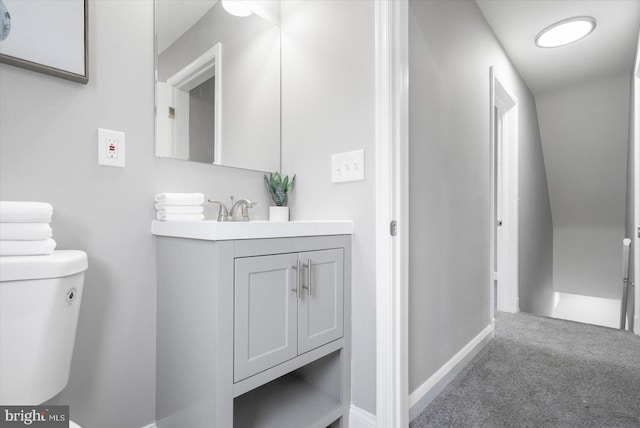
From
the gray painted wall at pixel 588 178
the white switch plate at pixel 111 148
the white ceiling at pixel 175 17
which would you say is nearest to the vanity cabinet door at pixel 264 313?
the white switch plate at pixel 111 148

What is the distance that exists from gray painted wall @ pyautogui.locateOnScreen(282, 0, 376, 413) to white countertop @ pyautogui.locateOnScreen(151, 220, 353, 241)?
151mm

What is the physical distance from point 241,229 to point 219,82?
34.6 inches

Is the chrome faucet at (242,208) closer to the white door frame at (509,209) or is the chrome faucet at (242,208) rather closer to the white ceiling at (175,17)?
the white ceiling at (175,17)

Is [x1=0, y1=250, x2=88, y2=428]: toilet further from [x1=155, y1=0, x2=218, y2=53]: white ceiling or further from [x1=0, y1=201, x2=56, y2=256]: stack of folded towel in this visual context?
[x1=155, y1=0, x2=218, y2=53]: white ceiling

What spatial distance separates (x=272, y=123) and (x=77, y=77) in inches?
32.3

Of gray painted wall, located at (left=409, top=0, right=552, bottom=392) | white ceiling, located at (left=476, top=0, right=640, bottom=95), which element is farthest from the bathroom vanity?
white ceiling, located at (left=476, top=0, right=640, bottom=95)

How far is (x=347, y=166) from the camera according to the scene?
1.33 m

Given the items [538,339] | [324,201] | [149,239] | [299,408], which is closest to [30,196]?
[149,239]

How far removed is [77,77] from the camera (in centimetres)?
101

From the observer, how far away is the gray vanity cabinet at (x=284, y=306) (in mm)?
962

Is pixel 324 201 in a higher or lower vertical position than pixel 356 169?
lower

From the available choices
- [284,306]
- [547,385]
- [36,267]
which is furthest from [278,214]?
[547,385]

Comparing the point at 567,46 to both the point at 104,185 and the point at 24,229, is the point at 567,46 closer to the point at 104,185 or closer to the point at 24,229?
the point at 104,185

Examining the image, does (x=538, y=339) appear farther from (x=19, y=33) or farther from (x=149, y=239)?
(x=19, y=33)
